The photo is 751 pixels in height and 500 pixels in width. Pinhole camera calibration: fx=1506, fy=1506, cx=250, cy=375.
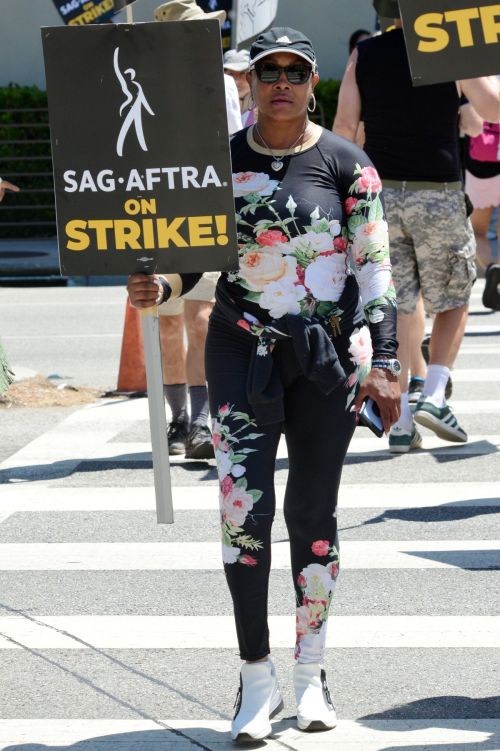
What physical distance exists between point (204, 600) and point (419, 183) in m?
3.02

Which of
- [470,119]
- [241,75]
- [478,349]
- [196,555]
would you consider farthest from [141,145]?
[478,349]

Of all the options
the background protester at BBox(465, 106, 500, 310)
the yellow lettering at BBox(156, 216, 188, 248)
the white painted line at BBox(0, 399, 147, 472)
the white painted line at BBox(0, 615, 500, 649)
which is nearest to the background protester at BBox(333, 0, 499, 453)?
the white painted line at BBox(0, 399, 147, 472)

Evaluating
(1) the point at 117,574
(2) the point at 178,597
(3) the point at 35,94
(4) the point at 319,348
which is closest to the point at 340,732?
(4) the point at 319,348

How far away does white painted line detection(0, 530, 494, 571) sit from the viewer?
5.89m

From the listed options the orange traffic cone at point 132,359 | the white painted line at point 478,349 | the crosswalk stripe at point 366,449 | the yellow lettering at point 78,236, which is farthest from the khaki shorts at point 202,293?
the white painted line at point 478,349

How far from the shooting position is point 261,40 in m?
4.21

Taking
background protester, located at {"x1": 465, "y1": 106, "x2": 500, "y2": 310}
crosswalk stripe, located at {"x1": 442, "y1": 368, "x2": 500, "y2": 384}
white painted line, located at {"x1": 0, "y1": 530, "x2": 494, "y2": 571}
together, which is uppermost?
background protester, located at {"x1": 465, "y1": 106, "x2": 500, "y2": 310}

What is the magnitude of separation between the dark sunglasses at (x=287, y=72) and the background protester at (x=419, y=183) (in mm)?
3459

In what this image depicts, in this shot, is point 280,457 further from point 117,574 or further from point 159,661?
point 159,661

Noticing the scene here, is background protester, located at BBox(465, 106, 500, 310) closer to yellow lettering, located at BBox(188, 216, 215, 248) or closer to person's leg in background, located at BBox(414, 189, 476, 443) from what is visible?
person's leg in background, located at BBox(414, 189, 476, 443)

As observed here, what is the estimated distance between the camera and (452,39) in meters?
5.27

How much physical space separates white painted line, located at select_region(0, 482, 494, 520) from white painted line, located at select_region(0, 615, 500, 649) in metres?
1.62

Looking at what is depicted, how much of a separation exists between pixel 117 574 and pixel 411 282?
2720mm

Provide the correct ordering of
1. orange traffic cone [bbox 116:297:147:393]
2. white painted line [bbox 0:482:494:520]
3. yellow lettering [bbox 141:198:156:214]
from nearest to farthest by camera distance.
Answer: yellow lettering [bbox 141:198:156:214] < white painted line [bbox 0:482:494:520] < orange traffic cone [bbox 116:297:147:393]
